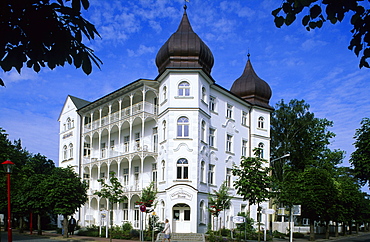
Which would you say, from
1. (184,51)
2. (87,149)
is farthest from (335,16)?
(87,149)

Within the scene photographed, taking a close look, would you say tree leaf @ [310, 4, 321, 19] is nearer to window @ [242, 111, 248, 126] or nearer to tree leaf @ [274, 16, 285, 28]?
tree leaf @ [274, 16, 285, 28]

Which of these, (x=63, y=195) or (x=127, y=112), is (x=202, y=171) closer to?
(x=127, y=112)

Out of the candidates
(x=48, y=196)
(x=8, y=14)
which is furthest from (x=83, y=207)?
(x=8, y=14)

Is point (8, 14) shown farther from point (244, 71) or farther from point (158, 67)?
point (244, 71)

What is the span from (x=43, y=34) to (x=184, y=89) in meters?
29.7

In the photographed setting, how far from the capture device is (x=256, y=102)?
44531 millimetres

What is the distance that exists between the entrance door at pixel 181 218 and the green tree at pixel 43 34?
28649 millimetres

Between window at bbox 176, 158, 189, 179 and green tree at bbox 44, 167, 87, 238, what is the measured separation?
28.4 ft

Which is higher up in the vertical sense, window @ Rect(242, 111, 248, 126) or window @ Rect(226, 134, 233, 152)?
window @ Rect(242, 111, 248, 126)

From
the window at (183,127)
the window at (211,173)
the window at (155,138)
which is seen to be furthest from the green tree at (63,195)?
→ the window at (211,173)

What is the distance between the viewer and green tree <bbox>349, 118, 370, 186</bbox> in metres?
27.7

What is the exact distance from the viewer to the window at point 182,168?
33.6 metres

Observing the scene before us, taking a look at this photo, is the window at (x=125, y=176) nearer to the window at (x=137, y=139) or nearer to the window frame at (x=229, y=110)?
the window at (x=137, y=139)

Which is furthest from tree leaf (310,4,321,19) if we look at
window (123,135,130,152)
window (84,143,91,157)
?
window (84,143,91,157)
